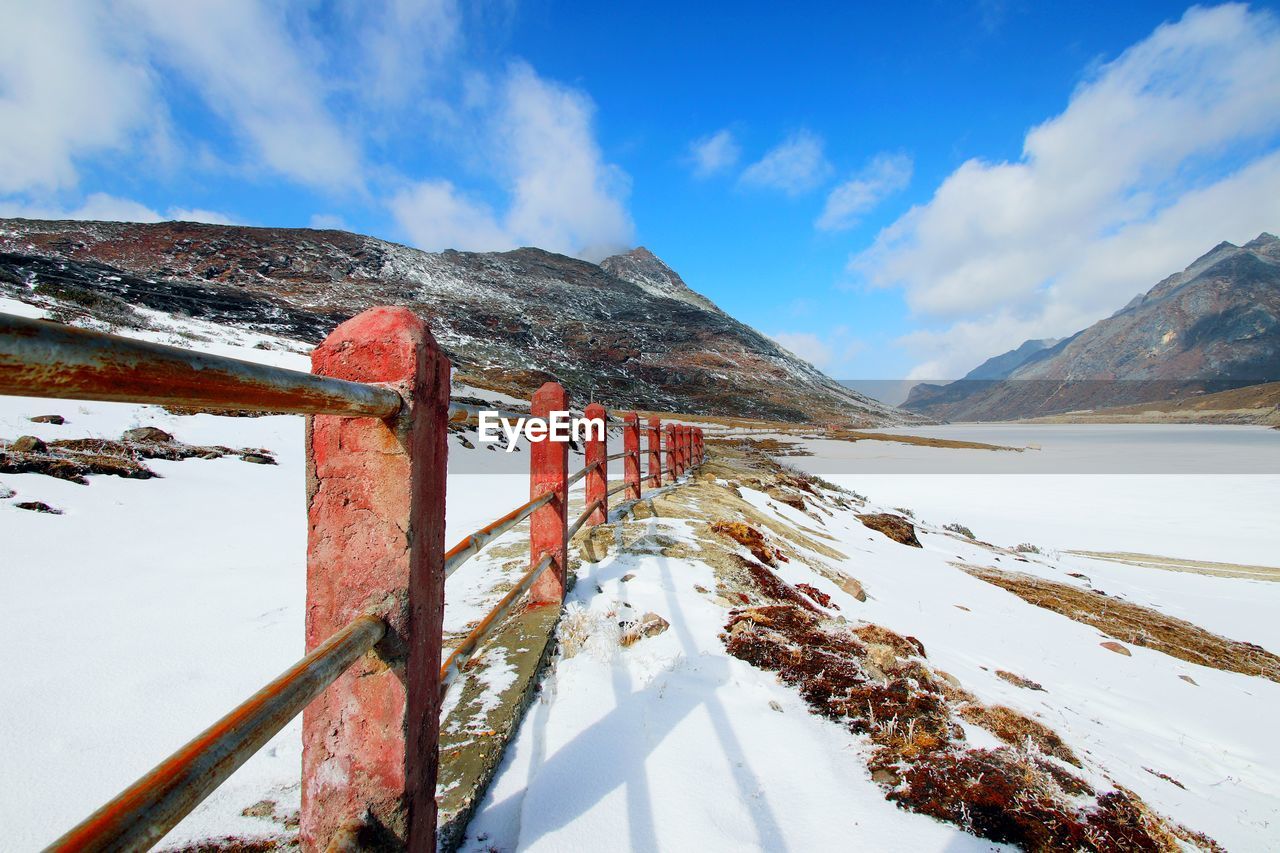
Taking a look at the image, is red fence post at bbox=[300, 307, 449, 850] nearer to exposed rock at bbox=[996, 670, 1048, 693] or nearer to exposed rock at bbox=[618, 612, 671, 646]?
exposed rock at bbox=[618, 612, 671, 646]

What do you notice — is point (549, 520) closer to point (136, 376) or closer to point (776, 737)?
point (776, 737)

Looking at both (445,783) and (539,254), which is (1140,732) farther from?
(539,254)

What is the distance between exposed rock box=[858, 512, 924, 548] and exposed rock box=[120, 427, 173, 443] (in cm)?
1115

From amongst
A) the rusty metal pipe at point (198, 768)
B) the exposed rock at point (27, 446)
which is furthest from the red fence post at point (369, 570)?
the exposed rock at point (27, 446)

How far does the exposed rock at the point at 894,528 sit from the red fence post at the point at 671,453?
3499mm

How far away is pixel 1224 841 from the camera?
7.44 ft

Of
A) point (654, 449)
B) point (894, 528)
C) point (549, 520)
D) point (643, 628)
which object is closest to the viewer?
point (643, 628)

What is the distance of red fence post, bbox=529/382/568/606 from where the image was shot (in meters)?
3.41

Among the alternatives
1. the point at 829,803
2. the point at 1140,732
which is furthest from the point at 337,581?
the point at 1140,732

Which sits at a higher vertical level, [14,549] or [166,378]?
[166,378]

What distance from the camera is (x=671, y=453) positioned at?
34.1 feet

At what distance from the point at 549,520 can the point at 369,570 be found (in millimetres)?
2111

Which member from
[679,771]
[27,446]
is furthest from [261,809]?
[27,446]

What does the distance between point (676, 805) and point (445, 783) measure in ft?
2.54
